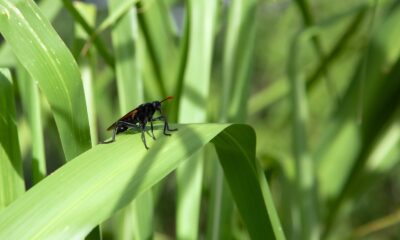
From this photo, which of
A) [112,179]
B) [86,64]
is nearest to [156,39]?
[86,64]

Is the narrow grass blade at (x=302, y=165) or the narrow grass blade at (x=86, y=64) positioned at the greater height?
the narrow grass blade at (x=86, y=64)

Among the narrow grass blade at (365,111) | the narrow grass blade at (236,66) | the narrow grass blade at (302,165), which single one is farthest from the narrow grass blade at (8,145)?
the narrow grass blade at (365,111)

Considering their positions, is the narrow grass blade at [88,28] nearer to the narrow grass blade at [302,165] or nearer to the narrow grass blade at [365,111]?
the narrow grass blade at [302,165]

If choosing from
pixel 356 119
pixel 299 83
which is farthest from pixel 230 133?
pixel 356 119

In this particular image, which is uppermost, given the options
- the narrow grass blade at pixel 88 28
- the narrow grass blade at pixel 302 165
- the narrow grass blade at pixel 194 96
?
the narrow grass blade at pixel 88 28

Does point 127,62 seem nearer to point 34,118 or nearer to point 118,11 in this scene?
point 118,11

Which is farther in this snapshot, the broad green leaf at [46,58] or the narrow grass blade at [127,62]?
the narrow grass blade at [127,62]
